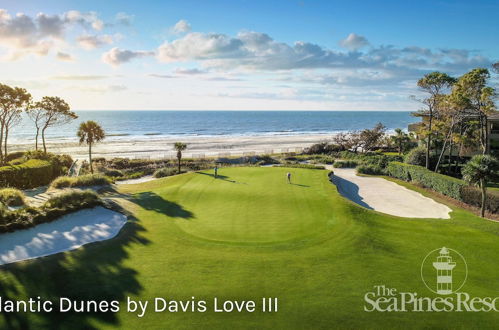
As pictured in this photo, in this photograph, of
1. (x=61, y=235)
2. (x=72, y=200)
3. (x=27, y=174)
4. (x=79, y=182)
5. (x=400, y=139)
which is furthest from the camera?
(x=400, y=139)

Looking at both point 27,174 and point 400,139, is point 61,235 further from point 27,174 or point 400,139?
point 400,139

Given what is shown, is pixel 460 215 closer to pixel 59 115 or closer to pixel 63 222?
pixel 63 222

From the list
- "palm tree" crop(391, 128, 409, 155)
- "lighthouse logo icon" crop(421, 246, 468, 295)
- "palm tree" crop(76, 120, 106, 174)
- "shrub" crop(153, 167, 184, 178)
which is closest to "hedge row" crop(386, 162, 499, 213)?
"lighthouse logo icon" crop(421, 246, 468, 295)

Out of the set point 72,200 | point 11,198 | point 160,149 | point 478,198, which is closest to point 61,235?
point 72,200

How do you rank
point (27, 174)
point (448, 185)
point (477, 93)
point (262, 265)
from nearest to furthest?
point (262, 265) < point (448, 185) < point (27, 174) < point (477, 93)

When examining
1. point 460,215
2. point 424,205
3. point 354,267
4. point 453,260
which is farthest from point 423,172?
point 354,267
